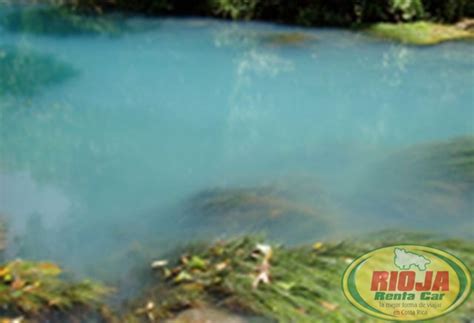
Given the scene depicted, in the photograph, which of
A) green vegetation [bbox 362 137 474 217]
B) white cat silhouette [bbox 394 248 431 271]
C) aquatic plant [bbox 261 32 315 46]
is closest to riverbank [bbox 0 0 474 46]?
aquatic plant [bbox 261 32 315 46]

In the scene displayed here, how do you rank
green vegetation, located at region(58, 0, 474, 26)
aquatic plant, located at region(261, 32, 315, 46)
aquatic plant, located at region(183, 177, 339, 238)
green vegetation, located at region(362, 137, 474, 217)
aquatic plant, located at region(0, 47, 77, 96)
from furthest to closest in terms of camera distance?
green vegetation, located at region(58, 0, 474, 26) < aquatic plant, located at region(261, 32, 315, 46) < aquatic plant, located at region(0, 47, 77, 96) < green vegetation, located at region(362, 137, 474, 217) < aquatic plant, located at region(183, 177, 339, 238)

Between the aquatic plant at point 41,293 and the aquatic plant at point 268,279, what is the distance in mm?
264

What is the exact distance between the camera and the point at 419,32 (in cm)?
1034

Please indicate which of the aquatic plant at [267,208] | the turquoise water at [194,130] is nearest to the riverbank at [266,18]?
the turquoise water at [194,130]

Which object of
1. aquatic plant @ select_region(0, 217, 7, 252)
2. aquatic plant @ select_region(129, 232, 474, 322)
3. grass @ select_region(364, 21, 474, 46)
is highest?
grass @ select_region(364, 21, 474, 46)

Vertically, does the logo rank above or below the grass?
below

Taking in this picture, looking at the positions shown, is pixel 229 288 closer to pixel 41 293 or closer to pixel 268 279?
pixel 268 279

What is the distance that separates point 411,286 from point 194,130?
3.73 m

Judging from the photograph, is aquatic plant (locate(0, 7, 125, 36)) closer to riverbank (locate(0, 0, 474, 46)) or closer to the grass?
riverbank (locate(0, 0, 474, 46))

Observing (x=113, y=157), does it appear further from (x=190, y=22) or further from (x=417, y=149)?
(x=190, y=22)

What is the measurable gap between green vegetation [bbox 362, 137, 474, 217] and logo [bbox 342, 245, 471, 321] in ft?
5.36

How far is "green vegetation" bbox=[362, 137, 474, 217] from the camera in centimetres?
427

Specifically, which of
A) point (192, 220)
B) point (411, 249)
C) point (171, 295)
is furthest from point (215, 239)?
point (411, 249)

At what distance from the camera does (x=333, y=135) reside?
5797mm
